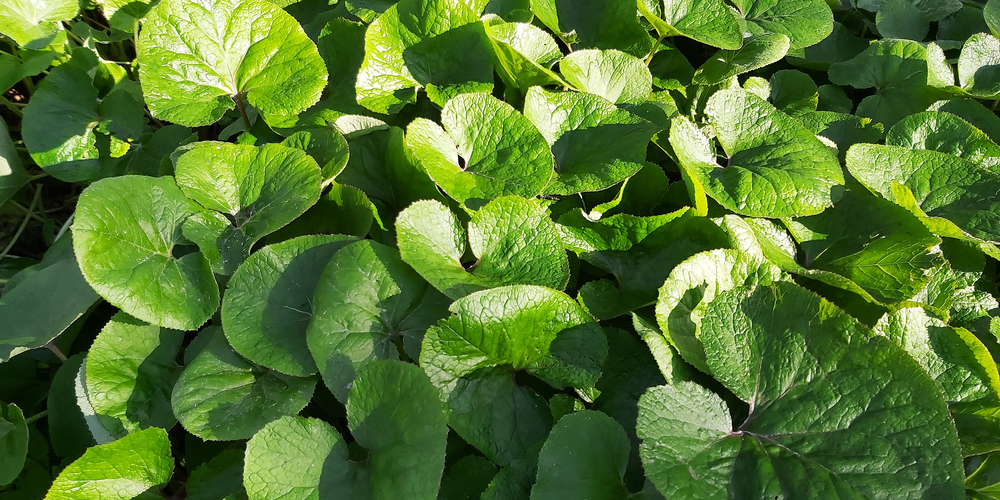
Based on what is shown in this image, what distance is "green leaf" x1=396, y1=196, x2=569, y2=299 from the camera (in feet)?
4.37

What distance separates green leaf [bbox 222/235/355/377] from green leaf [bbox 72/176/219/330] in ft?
0.29

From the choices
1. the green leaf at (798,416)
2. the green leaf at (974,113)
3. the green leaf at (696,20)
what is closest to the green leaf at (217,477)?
the green leaf at (798,416)

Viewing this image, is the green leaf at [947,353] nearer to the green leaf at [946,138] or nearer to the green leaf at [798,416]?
the green leaf at [798,416]

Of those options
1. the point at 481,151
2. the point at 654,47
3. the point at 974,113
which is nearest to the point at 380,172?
the point at 481,151

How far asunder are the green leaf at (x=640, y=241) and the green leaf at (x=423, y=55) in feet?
1.75

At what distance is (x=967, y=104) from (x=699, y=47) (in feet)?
2.96

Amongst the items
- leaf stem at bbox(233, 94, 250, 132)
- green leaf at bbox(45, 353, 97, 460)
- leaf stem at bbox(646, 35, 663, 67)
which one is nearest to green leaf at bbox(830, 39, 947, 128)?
leaf stem at bbox(646, 35, 663, 67)

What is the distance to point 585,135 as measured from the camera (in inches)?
63.8

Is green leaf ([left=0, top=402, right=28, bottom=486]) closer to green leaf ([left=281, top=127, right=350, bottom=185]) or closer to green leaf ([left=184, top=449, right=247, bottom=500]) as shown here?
green leaf ([left=184, top=449, right=247, bottom=500])

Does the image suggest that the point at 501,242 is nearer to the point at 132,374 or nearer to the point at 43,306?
the point at 132,374

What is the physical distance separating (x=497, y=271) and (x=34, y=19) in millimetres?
2030

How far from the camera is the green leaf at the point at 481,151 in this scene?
4.75ft

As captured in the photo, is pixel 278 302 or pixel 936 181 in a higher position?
pixel 278 302

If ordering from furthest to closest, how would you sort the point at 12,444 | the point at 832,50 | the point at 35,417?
the point at 832,50 < the point at 35,417 < the point at 12,444
